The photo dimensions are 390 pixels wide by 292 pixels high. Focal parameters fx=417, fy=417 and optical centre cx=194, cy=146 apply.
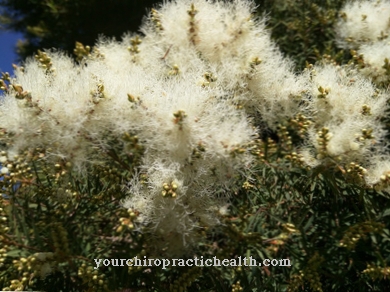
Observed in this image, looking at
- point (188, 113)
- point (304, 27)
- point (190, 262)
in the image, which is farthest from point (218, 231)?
point (304, 27)

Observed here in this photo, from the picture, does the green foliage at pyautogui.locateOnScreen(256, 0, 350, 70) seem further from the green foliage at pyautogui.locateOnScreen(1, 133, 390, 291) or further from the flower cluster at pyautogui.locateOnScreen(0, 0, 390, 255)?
the green foliage at pyautogui.locateOnScreen(1, 133, 390, 291)

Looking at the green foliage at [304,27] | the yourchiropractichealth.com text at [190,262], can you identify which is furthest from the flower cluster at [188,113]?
the green foliage at [304,27]

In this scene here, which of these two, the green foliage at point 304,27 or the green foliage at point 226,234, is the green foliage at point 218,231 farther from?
the green foliage at point 304,27

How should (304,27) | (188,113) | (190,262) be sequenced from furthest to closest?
(304,27) < (190,262) < (188,113)

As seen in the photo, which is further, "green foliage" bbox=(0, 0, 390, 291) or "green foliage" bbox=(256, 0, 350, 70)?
"green foliage" bbox=(256, 0, 350, 70)

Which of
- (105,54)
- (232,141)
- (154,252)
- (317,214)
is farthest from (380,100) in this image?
(105,54)

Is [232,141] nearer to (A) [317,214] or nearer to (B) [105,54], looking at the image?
(A) [317,214]

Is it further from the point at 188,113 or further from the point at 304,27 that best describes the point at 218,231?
the point at 304,27

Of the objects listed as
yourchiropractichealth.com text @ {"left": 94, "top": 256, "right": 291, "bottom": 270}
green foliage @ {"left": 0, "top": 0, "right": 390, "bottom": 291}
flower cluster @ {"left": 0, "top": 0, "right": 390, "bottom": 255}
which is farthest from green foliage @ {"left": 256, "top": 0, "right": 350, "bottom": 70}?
yourchiropractichealth.com text @ {"left": 94, "top": 256, "right": 291, "bottom": 270}

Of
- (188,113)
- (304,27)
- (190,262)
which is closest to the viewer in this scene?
(188,113)
